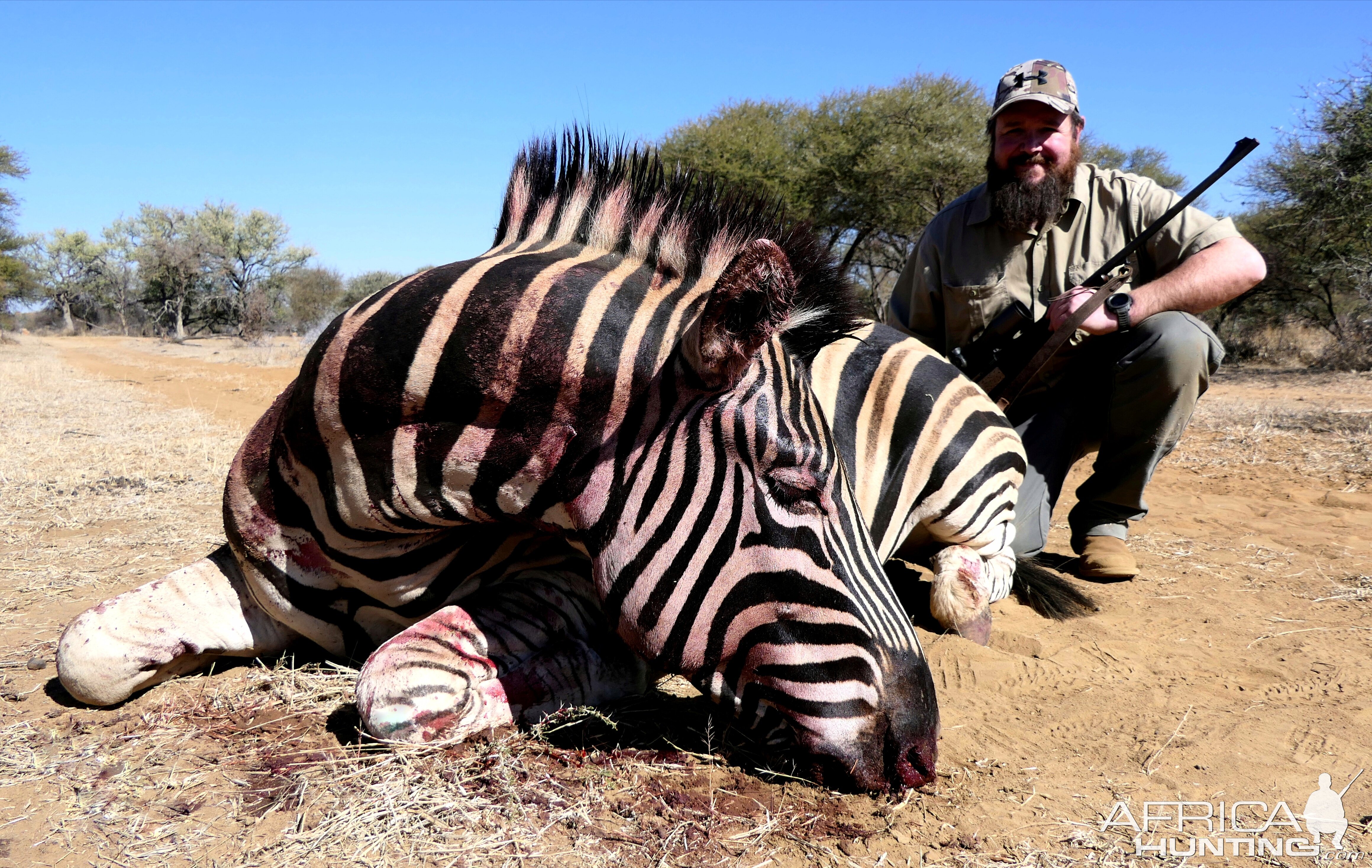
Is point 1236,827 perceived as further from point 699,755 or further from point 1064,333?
point 1064,333

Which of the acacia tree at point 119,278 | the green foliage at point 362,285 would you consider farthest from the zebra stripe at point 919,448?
the acacia tree at point 119,278

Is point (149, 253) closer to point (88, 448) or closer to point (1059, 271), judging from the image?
point (88, 448)

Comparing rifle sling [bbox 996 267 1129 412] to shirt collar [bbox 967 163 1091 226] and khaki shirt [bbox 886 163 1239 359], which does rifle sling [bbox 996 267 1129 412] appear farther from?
shirt collar [bbox 967 163 1091 226]

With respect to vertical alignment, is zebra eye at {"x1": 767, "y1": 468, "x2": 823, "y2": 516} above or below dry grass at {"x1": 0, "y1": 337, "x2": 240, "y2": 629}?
above

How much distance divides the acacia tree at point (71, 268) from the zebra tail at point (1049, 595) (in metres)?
59.9

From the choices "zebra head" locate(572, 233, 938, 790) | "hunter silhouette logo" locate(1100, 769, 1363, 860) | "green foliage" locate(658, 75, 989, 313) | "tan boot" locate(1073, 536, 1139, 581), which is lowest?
"hunter silhouette logo" locate(1100, 769, 1363, 860)

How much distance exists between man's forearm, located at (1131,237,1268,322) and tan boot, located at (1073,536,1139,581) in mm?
1083

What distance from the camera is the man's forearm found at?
371 cm

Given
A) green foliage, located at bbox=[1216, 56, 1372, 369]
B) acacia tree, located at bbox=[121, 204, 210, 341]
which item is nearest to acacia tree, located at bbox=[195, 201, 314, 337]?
acacia tree, located at bbox=[121, 204, 210, 341]

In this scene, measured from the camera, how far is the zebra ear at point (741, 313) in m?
1.74

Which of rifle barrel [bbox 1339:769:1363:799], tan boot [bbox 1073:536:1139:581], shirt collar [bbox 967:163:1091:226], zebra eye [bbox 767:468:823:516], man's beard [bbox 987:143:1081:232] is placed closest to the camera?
zebra eye [bbox 767:468:823:516]

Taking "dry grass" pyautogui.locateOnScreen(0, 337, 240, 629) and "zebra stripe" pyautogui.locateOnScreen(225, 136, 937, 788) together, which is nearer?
"zebra stripe" pyautogui.locateOnScreen(225, 136, 937, 788)

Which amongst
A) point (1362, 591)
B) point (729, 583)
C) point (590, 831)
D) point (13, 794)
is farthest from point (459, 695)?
point (1362, 591)

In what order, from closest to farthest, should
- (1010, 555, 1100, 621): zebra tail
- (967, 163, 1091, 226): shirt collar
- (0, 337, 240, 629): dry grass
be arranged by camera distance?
(1010, 555, 1100, 621): zebra tail < (0, 337, 240, 629): dry grass < (967, 163, 1091, 226): shirt collar
